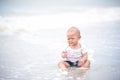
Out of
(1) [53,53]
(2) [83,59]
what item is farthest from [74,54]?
(1) [53,53]

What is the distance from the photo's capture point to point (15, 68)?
2.35 m

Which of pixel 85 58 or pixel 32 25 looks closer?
pixel 85 58

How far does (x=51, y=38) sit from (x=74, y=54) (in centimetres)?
27

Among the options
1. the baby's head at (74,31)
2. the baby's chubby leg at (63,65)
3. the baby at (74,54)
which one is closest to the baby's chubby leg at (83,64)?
the baby at (74,54)

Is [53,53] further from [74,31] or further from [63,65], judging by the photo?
[74,31]

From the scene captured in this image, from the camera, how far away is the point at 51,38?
2.36 meters

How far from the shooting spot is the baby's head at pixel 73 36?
2271 mm

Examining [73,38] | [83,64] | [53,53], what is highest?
[73,38]

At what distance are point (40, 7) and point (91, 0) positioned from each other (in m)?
0.49

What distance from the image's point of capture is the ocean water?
2.27m

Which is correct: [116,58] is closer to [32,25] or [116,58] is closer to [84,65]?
[84,65]

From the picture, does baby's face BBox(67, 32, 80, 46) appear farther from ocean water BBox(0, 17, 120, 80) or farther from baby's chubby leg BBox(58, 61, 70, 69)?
baby's chubby leg BBox(58, 61, 70, 69)

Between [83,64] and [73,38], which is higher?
[73,38]

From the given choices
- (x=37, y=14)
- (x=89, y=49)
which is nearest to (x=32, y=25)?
(x=37, y=14)
